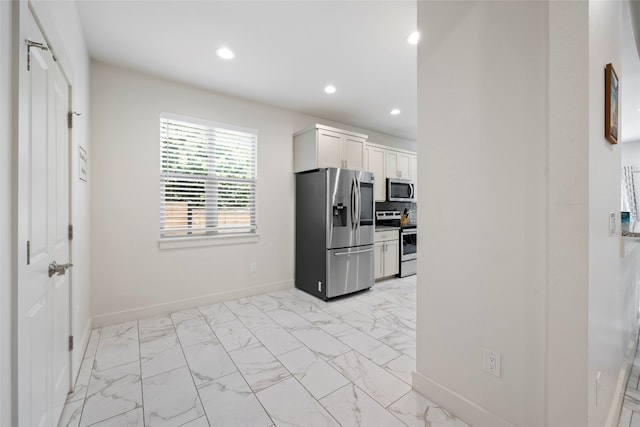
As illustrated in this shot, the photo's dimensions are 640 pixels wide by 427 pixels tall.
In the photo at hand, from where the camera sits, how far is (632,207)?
6312 mm

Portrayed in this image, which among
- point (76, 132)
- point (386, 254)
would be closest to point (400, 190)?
point (386, 254)

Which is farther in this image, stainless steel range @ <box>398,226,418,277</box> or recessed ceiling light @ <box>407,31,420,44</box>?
stainless steel range @ <box>398,226,418,277</box>

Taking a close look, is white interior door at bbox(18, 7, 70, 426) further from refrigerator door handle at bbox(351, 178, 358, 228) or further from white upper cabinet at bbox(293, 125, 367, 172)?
refrigerator door handle at bbox(351, 178, 358, 228)

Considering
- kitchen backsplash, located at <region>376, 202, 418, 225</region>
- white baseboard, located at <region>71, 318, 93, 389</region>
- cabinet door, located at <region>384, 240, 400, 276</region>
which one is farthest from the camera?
kitchen backsplash, located at <region>376, 202, 418, 225</region>

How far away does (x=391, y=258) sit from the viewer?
4.70m

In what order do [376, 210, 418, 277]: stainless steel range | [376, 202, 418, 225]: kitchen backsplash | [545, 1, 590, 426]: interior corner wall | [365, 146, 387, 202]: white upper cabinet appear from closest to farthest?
[545, 1, 590, 426]: interior corner wall, [365, 146, 387, 202]: white upper cabinet, [376, 210, 418, 277]: stainless steel range, [376, 202, 418, 225]: kitchen backsplash

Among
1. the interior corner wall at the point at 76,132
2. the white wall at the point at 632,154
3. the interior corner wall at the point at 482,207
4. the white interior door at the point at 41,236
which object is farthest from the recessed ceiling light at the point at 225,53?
the white wall at the point at 632,154

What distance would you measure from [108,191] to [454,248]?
10.5 feet

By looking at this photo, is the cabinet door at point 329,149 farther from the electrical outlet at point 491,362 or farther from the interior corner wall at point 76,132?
the electrical outlet at point 491,362

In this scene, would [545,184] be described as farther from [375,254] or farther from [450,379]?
[375,254]

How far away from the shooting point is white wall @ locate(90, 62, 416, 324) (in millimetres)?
2826

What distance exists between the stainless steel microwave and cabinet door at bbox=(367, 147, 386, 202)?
0.34 ft

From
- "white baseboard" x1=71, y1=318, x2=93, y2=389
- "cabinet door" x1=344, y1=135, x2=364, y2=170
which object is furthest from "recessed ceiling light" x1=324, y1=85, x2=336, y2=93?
"white baseboard" x1=71, y1=318, x2=93, y2=389

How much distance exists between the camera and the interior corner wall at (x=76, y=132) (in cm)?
157
